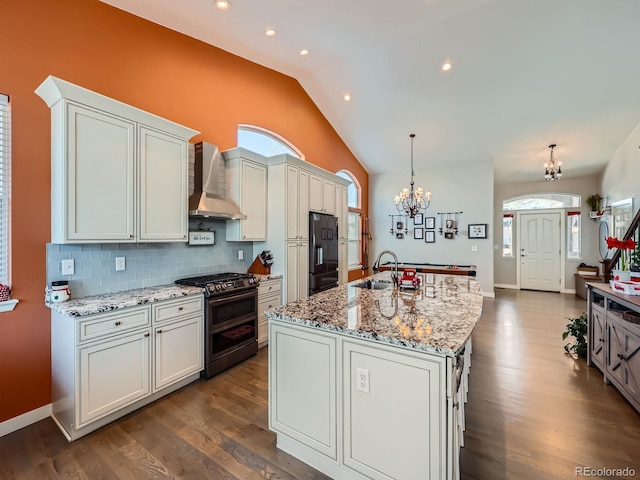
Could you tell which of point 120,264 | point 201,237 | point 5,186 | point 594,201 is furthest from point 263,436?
point 594,201

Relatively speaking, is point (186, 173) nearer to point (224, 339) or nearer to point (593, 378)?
point (224, 339)

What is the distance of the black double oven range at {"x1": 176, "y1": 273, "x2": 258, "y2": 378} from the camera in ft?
9.30

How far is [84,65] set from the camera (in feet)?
8.11

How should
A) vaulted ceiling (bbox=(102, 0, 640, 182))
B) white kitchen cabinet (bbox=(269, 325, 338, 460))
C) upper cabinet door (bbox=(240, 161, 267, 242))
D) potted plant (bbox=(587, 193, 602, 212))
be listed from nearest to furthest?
white kitchen cabinet (bbox=(269, 325, 338, 460)) < vaulted ceiling (bbox=(102, 0, 640, 182)) < upper cabinet door (bbox=(240, 161, 267, 242)) < potted plant (bbox=(587, 193, 602, 212))

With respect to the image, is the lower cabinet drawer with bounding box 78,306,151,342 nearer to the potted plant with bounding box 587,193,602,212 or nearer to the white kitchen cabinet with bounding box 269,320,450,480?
the white kitchen cabinet with bounding box 269,320,450,480

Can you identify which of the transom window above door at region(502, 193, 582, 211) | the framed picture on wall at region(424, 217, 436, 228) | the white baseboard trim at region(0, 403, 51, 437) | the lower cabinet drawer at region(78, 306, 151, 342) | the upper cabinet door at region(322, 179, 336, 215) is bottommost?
the white baseboard trim at region(0, 403, 51, 437)

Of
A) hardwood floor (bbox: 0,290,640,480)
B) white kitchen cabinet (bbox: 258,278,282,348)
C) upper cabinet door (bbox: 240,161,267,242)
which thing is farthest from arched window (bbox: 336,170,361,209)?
hardwood floor (bbox: 0,290,640,480)

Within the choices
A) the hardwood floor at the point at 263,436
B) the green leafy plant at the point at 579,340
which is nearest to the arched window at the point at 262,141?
the hardwood floor at the point at 263,436

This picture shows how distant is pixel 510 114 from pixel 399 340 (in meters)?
5.19

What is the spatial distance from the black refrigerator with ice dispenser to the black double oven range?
3.86 ft

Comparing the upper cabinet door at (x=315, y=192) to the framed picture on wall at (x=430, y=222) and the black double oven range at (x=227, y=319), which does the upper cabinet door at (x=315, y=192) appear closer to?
Answer: the black double oven range at (x=227, y=319)

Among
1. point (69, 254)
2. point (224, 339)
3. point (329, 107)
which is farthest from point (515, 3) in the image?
point (69, 254)

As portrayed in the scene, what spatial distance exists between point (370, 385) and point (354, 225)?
5848 mm

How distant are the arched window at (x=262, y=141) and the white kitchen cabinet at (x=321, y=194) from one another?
0.66 meters
